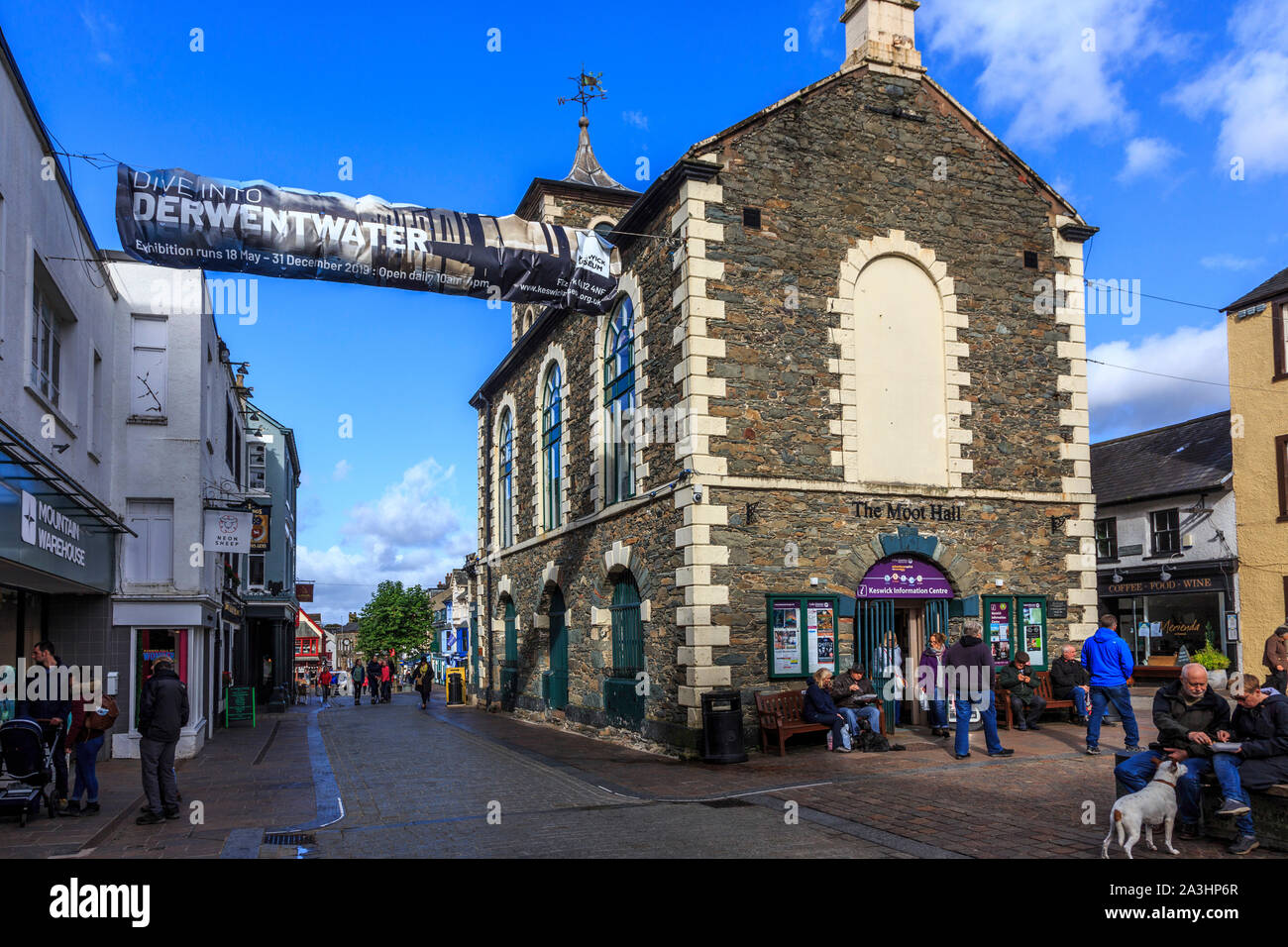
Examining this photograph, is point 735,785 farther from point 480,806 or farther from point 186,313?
point 186,313

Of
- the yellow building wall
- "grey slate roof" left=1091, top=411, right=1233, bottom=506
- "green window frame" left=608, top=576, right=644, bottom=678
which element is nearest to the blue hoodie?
"green window frame" left=608, top=576, right=644, bottom=678

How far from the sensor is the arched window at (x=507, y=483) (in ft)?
86.4

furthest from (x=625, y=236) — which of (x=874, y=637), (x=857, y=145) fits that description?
(x=874, y=637)

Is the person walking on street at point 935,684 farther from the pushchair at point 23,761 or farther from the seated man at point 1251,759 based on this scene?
the pushchair at point 23,761

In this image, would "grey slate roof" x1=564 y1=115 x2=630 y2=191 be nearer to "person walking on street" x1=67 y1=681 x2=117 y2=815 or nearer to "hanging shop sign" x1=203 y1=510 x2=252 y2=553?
"hanging shop sign" x1=203 y1=510 x2=252 y2=553

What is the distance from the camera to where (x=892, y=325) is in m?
16.5

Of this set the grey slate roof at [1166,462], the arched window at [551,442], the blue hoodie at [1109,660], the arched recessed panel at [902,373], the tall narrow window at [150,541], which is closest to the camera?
the blue hoodie at [1109,660]

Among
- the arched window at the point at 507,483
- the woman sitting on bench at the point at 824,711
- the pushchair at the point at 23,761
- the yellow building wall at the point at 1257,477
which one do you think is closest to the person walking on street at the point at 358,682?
the arched window at the point at 507,483

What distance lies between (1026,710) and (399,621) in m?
62.5

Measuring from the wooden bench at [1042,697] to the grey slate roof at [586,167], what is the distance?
1615cm

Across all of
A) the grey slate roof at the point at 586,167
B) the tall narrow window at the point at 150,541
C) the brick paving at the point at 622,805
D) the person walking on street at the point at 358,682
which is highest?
the grey slate roof at the point at 586,167

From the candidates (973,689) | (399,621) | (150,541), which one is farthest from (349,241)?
(399,621)

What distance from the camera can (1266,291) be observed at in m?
26.5
